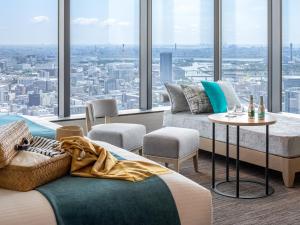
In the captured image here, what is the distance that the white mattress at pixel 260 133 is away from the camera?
12.8 ft

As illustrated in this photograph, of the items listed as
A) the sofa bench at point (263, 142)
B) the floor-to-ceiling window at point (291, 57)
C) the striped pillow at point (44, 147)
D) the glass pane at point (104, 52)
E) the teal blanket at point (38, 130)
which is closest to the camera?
the striped pillow at point (44, 147)

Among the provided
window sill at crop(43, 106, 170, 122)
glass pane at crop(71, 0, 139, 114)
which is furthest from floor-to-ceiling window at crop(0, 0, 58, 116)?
glass pane at crop(71, 0, 139, 114)

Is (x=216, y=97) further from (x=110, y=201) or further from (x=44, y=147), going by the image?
(x=110, y=201)

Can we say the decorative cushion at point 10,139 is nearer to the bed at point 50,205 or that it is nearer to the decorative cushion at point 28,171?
the decorative cushion at point 28,171

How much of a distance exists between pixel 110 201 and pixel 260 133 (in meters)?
2.53

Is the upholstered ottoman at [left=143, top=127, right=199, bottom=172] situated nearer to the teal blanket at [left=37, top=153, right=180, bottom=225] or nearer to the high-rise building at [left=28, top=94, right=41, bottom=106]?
the high-rise building at [left=28, top=94, right=41, bottom=106]

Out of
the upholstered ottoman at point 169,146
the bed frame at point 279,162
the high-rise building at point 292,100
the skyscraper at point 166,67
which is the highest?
the skyscraper at point 166,67

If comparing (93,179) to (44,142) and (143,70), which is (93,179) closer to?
(44,142)

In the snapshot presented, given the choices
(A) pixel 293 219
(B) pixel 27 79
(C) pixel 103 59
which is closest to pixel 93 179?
(A) pixel 293 219

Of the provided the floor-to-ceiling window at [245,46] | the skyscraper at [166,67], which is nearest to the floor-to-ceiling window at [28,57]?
the skyscraper at [166,67]

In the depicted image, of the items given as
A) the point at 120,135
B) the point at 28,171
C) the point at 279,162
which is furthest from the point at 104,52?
A: the point at 28,171

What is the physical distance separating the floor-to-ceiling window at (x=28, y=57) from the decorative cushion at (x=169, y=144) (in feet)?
5.62

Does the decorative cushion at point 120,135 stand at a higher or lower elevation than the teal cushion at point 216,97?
lower

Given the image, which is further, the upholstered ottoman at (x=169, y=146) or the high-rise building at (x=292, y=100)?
the high-rise building at (x=292, y=100)
